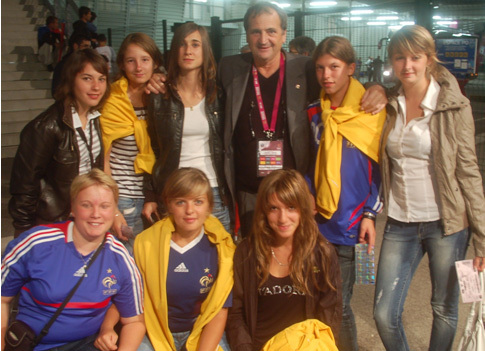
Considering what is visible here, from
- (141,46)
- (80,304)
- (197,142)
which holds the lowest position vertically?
(80,304)

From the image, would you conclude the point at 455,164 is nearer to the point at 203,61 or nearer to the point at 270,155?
the point at 270,155

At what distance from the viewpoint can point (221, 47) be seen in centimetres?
1041

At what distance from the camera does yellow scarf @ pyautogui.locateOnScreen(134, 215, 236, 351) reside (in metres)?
2.59

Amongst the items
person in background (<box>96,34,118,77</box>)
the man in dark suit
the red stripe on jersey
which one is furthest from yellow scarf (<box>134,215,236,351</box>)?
person in background (<box>96,34,118,77</box>)

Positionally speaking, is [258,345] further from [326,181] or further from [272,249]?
[326,181]

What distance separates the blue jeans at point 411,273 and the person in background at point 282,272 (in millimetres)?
300

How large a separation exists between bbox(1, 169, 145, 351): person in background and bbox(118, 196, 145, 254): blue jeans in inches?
23.5

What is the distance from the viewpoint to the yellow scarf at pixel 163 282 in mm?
2590

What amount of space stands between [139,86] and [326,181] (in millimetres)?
1341

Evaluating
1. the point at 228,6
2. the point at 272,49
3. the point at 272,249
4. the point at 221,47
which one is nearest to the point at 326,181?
the point at 272,249

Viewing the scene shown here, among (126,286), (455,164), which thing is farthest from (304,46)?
(126,286)

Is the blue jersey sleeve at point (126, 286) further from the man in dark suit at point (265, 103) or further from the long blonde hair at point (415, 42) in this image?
the long blonde hair at point (415, 42)

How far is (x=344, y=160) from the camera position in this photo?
2723 mm

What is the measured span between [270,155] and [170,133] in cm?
61
